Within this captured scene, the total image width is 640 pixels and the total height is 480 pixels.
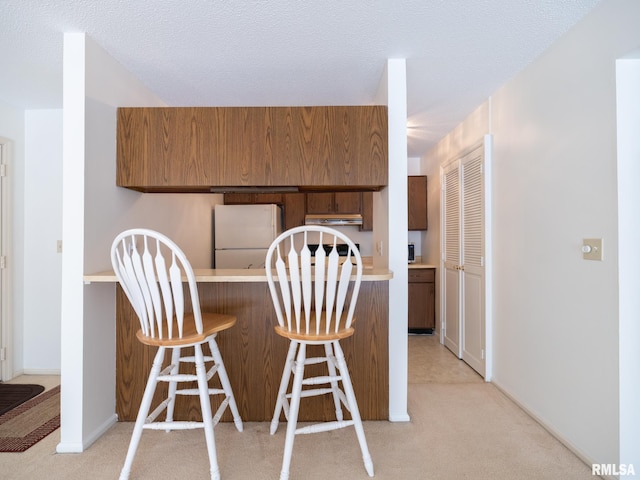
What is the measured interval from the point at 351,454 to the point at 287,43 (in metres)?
2.29

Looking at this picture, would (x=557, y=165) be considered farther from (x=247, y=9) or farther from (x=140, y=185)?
(x=140, y=185)

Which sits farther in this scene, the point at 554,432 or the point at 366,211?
the point at 366,211

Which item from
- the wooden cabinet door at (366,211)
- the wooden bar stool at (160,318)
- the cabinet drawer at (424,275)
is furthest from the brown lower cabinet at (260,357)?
the wooden cabinet door at (366,211)

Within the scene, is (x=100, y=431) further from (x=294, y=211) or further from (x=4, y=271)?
(x=294, y=211)

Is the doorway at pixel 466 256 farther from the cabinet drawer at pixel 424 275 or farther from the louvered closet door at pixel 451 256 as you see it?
the cabinet drawer at pixel 424 275

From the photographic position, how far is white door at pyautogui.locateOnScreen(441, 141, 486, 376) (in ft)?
10.1

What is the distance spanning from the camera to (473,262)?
324 centimetres

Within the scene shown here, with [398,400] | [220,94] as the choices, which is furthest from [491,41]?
[398,400]

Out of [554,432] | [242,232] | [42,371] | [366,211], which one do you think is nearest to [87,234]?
[42,371]

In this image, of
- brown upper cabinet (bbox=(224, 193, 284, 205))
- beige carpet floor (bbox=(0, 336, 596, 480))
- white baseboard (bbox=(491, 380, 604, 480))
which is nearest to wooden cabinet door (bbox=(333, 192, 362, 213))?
brown upper cabinet (bbox=(224, 193, 284, 205))

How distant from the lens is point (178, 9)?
6.13 feet

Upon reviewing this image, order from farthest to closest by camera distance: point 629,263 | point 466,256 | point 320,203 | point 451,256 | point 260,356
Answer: point 320,203
point 451,256
point 466,256
point 260,356
point 629,263

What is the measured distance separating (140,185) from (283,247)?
2.82 meters

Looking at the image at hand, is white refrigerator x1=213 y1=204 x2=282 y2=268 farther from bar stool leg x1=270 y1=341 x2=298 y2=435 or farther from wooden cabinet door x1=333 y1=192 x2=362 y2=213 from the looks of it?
bar stool leg x1=270 y1=341 x2=298 y2=435
